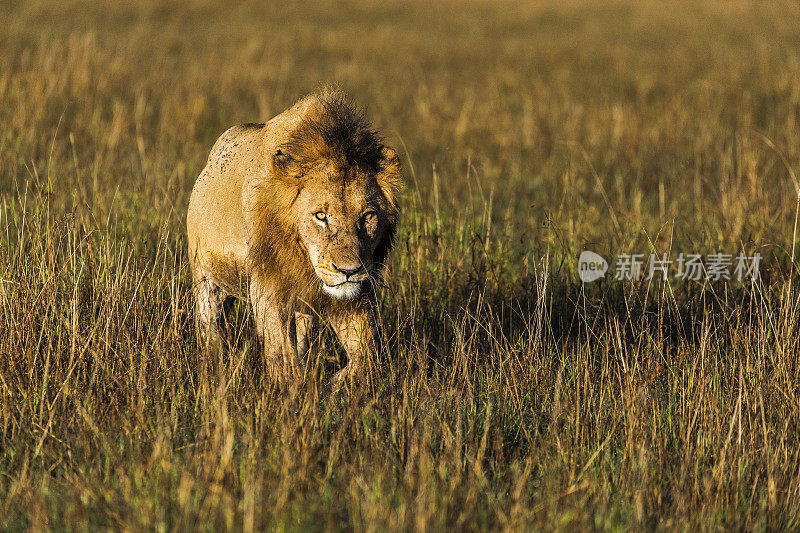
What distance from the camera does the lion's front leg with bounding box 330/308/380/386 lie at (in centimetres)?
376

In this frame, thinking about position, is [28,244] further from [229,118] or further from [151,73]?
[151,73]

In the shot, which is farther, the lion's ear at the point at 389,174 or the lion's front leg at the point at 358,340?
the lion's front leg at the point at 358,340

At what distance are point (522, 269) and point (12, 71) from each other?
19.8ft

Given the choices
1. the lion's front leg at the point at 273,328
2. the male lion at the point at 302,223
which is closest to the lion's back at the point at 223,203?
the male lion at the point at 302,223

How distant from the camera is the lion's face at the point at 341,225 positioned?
330 cm

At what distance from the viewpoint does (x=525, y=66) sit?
14812 millimetres

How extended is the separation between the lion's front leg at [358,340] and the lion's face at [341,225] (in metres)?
0.33

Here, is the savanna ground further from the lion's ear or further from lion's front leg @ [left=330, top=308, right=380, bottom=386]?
the lion's ear

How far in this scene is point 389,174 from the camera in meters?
3.58

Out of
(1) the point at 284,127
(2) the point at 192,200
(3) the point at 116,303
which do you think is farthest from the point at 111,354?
(1) the point at 284,127

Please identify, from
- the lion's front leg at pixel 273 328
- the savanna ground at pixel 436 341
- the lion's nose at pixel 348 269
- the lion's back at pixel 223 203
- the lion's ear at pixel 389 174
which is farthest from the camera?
the lion's back at pixel 223 203

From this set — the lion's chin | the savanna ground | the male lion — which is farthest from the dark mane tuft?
the savanna ground

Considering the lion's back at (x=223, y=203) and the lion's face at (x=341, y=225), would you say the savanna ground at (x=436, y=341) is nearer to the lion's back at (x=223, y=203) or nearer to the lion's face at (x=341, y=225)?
the lion's back at (x=223, y=203)

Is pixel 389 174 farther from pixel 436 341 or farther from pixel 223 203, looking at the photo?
pixel 436 341
